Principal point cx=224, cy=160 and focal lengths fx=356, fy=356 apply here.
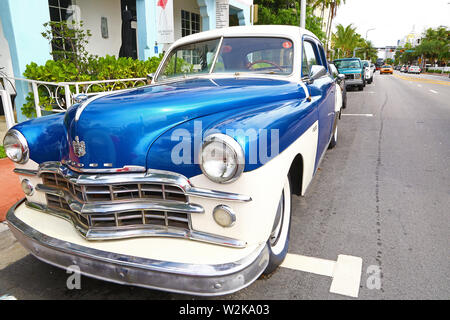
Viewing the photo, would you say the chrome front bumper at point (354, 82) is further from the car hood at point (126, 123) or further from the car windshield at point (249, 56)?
the car hood at point (126, 123)

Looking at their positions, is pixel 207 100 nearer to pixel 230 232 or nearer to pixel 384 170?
pixel 230 232

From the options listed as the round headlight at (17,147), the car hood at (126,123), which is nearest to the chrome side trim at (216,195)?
the car hood at (126,123)

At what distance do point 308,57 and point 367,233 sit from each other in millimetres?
1858

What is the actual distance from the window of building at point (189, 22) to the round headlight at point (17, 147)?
12572 mm

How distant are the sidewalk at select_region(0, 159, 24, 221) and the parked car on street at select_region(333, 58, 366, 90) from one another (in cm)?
1531

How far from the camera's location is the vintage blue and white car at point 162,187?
1823 millimetres

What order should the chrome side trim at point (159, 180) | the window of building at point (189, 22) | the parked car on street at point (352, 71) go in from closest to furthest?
the chrome side trim at point (159, 180) < the window of building at point (189, 22) < the parked car on street at point (352, 71)

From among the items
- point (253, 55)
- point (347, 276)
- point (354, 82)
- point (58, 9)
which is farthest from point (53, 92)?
point (354, 82)

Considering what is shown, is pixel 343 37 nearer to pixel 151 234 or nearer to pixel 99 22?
pixel 99 22

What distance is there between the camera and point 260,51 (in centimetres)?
347

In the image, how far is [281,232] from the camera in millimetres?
2596

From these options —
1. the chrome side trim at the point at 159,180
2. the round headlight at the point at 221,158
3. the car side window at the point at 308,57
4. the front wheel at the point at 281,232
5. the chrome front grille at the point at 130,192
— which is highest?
the car side window at the point at 308,57

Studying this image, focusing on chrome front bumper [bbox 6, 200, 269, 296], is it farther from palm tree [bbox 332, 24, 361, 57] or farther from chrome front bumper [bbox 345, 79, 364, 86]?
palm tree [bbox 332, 24, 361, 57]

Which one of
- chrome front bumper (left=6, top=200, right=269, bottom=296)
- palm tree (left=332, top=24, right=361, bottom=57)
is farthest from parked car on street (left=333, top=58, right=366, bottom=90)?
palm tree (left=332, top=24, right=361, bottom=57)
